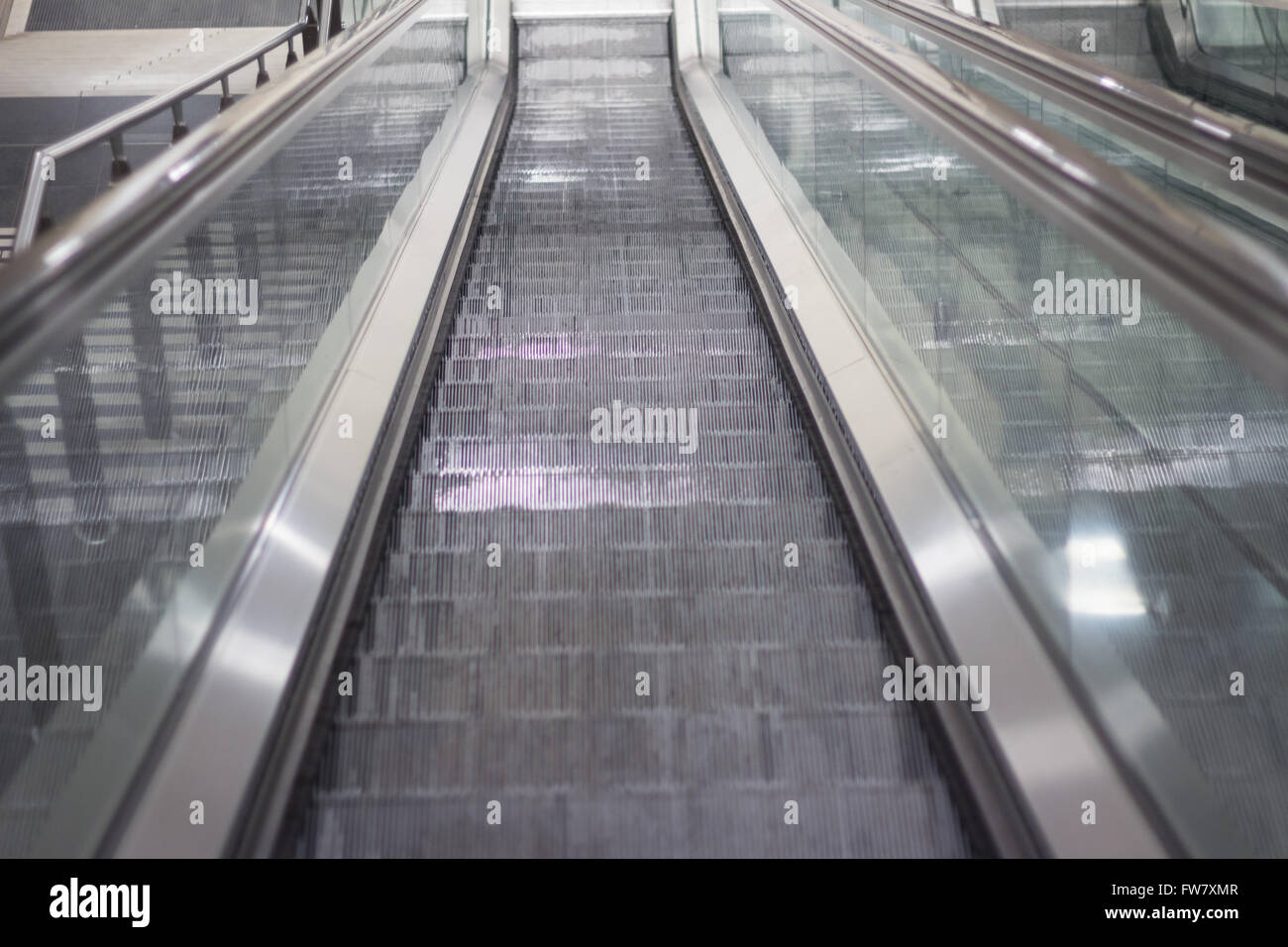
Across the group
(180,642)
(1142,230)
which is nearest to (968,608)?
(1142,230)

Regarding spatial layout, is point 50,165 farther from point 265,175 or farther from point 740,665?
point 740,665

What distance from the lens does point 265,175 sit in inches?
119

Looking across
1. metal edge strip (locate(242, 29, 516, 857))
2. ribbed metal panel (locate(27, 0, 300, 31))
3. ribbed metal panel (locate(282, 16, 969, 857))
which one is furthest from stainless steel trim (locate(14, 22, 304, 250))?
ribbed metal panel (locate(27, 0, 300, 31))

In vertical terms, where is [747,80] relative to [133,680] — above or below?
above

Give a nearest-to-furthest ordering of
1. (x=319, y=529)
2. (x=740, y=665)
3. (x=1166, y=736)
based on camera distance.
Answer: (x=1166, y=736) < (x=740, y=665) < (x=319, y=529)

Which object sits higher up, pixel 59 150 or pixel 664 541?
pixel 59 150

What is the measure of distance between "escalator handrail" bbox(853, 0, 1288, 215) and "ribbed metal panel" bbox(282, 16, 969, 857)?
48.8 inches

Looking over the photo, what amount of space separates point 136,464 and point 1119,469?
81.0 inches

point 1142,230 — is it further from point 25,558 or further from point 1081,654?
point 25,558

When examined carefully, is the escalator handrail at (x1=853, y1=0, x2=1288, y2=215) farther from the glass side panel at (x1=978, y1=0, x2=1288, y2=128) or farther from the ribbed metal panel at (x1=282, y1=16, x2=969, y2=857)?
the glass side panel at (x1=978, y1=0, x2=1288, y2=128)

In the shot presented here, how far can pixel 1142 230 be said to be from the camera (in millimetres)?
1695

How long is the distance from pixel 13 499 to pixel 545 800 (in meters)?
1.22

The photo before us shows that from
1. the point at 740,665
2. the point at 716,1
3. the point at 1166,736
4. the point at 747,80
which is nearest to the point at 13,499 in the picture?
the point at 740,665

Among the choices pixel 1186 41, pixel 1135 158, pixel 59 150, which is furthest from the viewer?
pixel 1186 41
